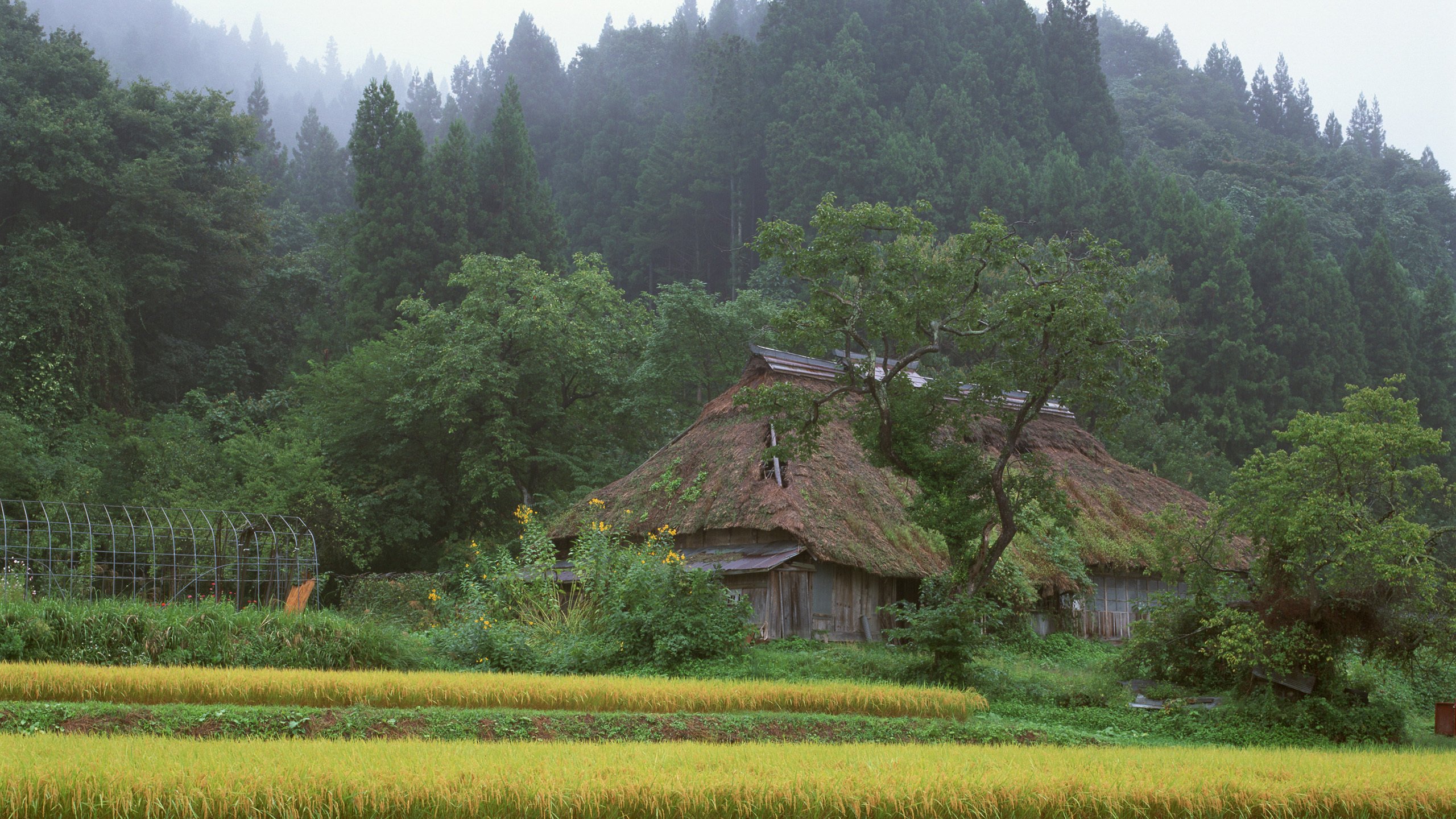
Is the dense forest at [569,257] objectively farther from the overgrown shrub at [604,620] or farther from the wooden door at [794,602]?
the overgrown shrub at [604,620]

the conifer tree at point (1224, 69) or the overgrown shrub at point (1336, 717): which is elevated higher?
the conifer tree at point (1224, 69)

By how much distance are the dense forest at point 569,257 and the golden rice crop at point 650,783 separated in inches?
490

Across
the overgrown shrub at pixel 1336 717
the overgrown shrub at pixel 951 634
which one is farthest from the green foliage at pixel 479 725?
the overgrown shrub at pixel 1336 717

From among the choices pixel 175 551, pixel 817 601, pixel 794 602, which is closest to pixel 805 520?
pixel 794 602

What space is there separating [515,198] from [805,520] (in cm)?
3188

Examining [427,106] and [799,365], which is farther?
[427,106]

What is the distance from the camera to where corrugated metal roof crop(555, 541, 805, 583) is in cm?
2139

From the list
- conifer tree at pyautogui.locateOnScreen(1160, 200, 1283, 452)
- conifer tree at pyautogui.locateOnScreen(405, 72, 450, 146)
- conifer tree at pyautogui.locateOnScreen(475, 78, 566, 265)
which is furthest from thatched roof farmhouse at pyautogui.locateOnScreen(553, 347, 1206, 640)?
conifer tree at pyautogui.locateOnScreen(405, 72, 450, 146)

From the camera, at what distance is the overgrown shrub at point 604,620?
16.5 m

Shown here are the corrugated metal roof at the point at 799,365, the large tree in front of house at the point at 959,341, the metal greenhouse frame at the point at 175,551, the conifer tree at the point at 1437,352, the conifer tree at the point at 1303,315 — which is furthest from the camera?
the conifer tree at the point at 1437,352

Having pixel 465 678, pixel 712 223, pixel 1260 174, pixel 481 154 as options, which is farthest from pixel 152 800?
pixel 1260 174

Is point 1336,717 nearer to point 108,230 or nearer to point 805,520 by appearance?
point 805,520

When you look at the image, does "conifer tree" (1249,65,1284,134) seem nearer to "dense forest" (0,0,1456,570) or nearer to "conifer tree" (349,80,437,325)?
"dense forest" (0,0,1456,570)

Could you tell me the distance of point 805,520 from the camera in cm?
2195
